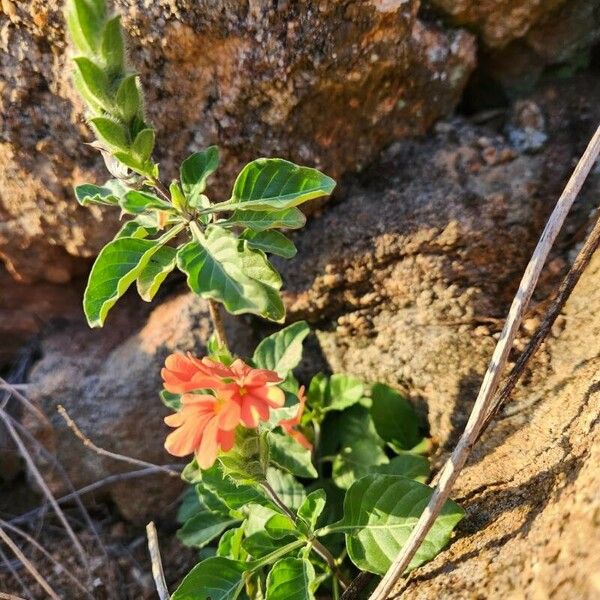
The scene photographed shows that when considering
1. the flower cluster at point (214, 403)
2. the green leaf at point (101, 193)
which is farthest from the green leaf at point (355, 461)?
the green leaf at point (101, 193)

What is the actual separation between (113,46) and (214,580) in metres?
0.99

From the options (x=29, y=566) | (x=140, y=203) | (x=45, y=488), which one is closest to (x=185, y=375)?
(x=140, y=203)

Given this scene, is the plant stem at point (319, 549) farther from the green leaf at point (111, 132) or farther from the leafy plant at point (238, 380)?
the green leaf at point (111, 132)

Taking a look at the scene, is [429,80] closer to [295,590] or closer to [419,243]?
[419,243]

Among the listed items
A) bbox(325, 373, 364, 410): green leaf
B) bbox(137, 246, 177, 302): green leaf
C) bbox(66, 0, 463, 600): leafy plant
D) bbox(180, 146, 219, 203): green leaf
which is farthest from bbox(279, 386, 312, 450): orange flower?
bbox(180, 146, 219, 203): green leaf

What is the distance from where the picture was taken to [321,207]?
1.74m

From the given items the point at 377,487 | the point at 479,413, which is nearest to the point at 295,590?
the point at 377,487

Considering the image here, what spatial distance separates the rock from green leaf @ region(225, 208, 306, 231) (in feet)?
1.99

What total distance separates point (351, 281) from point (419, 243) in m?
0.20

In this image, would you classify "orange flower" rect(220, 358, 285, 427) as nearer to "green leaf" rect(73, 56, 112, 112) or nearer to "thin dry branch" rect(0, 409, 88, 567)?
"green leaf" rect(73, 56, 112, 112)

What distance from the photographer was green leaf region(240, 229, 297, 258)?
49.4 inches

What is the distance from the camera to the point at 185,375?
116cm

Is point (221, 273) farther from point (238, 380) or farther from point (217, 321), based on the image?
point (217, 321)

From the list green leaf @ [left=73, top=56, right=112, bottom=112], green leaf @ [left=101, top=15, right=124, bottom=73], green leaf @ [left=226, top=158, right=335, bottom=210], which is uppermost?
green leaf @ [left=101, top=15, right=124, bottom=73]
